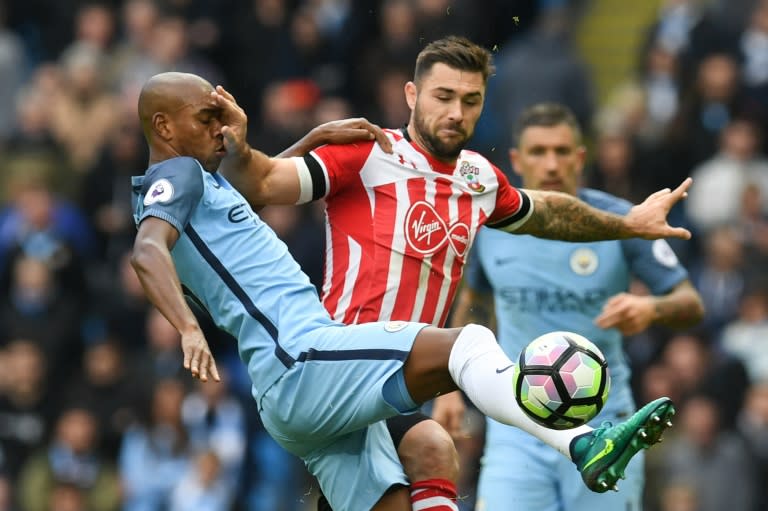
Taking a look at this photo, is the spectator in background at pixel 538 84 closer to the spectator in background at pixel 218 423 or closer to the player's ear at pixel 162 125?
the spectator in background at pixel 218 423

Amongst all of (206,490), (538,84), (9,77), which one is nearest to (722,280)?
(538,84)

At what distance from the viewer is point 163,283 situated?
605cm

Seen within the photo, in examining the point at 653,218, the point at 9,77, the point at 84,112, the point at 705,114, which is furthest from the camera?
the point at 9,77

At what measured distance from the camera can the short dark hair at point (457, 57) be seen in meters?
6.91

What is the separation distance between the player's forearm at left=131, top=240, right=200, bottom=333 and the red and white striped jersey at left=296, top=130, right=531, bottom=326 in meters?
1.02

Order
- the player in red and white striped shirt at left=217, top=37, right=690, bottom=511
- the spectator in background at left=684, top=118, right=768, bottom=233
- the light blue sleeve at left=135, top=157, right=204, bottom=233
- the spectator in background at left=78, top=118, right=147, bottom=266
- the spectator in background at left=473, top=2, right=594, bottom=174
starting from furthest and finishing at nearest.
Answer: the spectator in background at left=78, top=118, right=147, bottom=266, the spectator in background at left=473, top=2, right=594, bottom=174, the spectator in background at left=684, top=118, right=768, bottom=233, the player in red and white striped shirt at left=217, top=37, right=690, bottom=511, the light blue sleeve at left=135, top=157, right=204, bottom=233

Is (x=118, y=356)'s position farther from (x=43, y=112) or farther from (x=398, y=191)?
(x=398, y=191)

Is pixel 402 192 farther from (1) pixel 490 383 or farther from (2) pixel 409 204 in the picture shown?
(1) pixel 490 383

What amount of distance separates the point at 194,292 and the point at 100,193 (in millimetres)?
8107

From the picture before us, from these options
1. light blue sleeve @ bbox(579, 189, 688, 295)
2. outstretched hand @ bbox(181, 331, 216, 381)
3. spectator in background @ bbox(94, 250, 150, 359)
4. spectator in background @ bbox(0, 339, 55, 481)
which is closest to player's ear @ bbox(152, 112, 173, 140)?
outstretched hand @ bbox(181, 331, 216, 381)

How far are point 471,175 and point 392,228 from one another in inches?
18.9

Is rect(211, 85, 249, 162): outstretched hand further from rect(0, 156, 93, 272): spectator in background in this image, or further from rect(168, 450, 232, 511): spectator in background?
rect(0, 156, 93, 272): spectator in background

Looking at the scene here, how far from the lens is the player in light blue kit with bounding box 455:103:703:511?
8.05 metres

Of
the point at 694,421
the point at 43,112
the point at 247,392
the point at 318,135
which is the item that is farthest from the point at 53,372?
the point at 318,135
